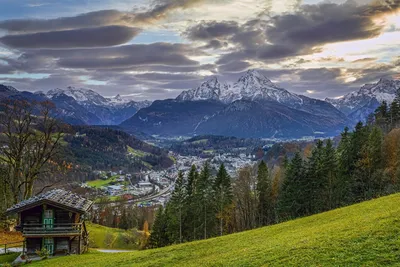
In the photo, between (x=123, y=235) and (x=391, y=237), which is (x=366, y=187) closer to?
(x=391, y=237)

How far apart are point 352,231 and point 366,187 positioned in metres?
44.0

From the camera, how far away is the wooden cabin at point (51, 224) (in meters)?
41.2

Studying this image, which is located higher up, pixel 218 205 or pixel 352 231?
pixel 352 231

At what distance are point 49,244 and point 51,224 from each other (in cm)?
239

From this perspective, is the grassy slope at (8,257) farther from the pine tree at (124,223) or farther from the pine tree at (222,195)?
the pine tree at (124,223)

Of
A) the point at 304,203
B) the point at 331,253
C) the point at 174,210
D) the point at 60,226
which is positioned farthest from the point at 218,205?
the point at 331,253

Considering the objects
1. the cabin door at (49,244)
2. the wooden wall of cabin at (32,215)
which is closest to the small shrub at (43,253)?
the cabin door at (49,244)

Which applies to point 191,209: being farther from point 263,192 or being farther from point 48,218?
point 48,218

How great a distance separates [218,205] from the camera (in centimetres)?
6675

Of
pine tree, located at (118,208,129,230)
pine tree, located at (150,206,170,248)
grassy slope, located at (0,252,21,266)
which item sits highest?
grassy slope, located at (0,252,21,266)

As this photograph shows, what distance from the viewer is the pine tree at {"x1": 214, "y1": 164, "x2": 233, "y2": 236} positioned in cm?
6646

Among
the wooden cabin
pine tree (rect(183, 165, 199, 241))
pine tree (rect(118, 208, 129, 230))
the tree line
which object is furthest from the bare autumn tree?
pine tree (rect(118, 208, 129, 230))

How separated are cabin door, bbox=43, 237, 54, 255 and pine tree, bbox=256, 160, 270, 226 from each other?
1718 inches

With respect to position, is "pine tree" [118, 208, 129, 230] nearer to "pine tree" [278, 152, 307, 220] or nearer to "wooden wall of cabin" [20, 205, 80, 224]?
"pine tree" [278, 152, 307, 220]
